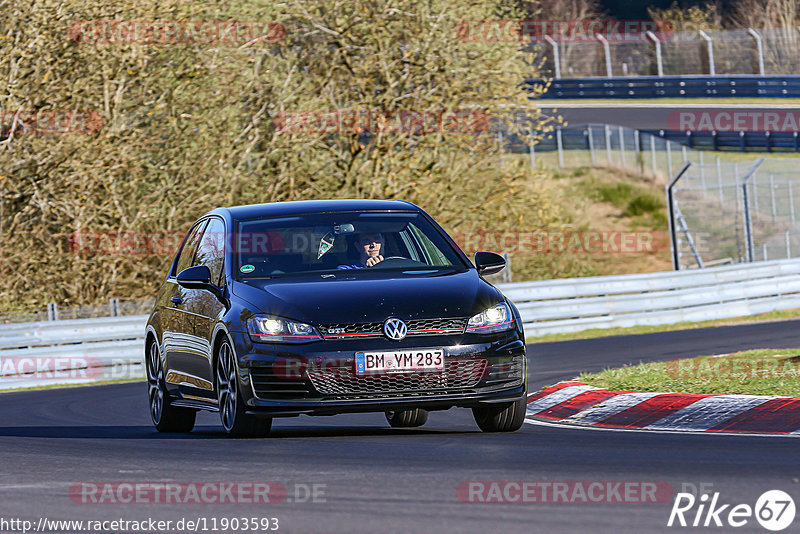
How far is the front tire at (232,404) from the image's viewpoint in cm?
954

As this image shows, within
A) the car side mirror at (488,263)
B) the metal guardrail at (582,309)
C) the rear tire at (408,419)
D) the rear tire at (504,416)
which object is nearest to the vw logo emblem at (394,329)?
the rear tire at (504,416)

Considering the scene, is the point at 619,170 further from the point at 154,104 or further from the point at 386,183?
the point at 154,104

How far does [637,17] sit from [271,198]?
5006 cm

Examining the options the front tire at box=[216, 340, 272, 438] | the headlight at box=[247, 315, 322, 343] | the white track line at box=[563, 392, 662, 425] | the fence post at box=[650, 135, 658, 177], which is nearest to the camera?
the headlight at box=[247, 315, 322, 343]

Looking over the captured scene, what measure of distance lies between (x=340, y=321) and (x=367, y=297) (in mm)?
277

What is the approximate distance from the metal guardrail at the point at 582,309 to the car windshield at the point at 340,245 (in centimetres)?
1022

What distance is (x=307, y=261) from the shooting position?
33.4 ft

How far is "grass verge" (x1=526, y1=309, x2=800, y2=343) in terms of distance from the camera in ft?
76.6

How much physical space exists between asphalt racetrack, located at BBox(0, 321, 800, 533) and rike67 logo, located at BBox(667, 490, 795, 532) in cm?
5

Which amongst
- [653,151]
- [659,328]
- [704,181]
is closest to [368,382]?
[659,328]

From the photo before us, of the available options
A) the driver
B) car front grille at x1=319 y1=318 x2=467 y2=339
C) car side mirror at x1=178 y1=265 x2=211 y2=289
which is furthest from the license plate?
car side mirror at x1=178 y1=265 x2=211 y2=289

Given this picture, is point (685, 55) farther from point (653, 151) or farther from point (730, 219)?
point (730, 219)

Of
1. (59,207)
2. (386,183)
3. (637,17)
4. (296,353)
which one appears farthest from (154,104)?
(637,17)

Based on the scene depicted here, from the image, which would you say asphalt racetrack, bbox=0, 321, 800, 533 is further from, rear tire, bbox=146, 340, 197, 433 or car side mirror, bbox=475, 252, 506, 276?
car side mirror, bbox=475, 252, 506, 276
